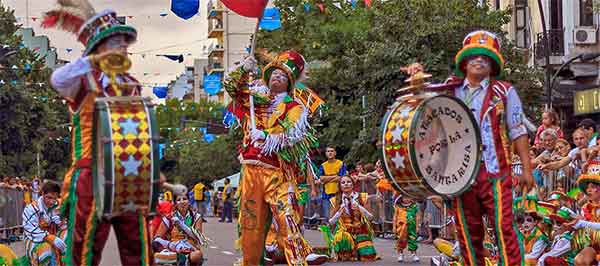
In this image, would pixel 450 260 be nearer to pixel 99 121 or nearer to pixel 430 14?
pixel 99 121

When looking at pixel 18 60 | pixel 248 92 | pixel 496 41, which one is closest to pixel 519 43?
pixel 18 60

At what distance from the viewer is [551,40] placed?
45781 mm

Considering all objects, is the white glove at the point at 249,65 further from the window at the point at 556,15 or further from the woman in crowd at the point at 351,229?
the window at the point at 556,15

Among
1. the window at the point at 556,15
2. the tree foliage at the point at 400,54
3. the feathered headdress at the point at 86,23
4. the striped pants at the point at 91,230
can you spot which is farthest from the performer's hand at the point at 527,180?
the window at the point at 556,15

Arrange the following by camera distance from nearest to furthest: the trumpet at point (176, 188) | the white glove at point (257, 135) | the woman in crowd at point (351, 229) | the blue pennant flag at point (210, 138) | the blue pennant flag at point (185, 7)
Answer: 1. the trumpet at point (176, 188)
2. the white glove at point (257, 135)
3. the blue pennant flag at point (185, 7)
4. the woman in crowd at point (351, 229)
5. the blue pennant flag at point (210, 138)

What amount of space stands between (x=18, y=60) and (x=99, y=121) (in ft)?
151

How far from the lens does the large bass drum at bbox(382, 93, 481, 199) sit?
11031 millimetres

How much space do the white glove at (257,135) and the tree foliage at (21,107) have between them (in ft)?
104

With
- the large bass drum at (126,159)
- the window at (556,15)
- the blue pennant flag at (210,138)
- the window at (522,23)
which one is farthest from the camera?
the blue pennant flag at (210,138)

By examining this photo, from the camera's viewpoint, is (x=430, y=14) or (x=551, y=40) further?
(x=551, y=40)

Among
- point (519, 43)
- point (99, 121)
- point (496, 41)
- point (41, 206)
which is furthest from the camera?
point (519, 43)

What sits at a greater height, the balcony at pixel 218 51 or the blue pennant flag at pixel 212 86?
the balcony at pixel 218 51

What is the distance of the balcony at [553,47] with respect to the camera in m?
45.0

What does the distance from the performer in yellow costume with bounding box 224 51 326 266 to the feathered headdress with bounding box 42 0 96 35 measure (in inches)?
189
